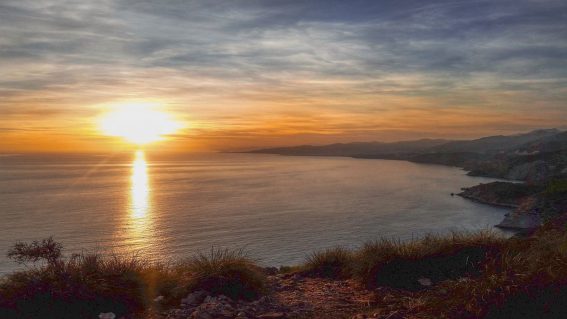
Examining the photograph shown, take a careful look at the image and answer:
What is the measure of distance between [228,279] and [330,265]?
385 cm

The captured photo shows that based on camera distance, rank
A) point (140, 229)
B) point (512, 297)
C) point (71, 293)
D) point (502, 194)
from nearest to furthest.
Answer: point (512, 297) → point (71, 293) → point (140, 229) → point (502, 194)

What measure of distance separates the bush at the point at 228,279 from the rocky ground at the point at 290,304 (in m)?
0.33

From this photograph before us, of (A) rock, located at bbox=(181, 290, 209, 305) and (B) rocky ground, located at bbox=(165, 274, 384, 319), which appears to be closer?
(B) rocky ground, located at bbox=(165, 274, 384, 319)

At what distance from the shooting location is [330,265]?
11.7 m

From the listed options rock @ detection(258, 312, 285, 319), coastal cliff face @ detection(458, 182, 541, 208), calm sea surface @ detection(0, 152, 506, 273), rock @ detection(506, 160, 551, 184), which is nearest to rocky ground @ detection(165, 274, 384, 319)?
rock @ detection(258, 312, 285, 319)

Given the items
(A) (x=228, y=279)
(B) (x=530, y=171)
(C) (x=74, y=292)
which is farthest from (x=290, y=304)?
(B) (x=530, y=171)

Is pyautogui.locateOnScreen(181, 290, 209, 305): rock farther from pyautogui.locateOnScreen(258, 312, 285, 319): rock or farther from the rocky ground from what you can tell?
pyautogui.locateOnScreen(258, 312, 285, 319): rock

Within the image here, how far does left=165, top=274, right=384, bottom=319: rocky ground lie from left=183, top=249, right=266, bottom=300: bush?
0.33 m

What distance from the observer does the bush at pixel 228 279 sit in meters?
8.55

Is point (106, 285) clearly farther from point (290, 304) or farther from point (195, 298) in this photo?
point (290, 304)

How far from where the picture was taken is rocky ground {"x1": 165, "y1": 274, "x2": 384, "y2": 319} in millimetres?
7230

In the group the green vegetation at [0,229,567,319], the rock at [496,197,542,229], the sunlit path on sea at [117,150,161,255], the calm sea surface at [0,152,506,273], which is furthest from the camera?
the rock at [496,197,542,229]

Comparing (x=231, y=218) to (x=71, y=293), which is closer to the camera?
(x=71, y=293)

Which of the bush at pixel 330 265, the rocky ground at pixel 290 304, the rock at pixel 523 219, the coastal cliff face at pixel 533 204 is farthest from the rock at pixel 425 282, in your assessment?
the rock at pixel 523 219
